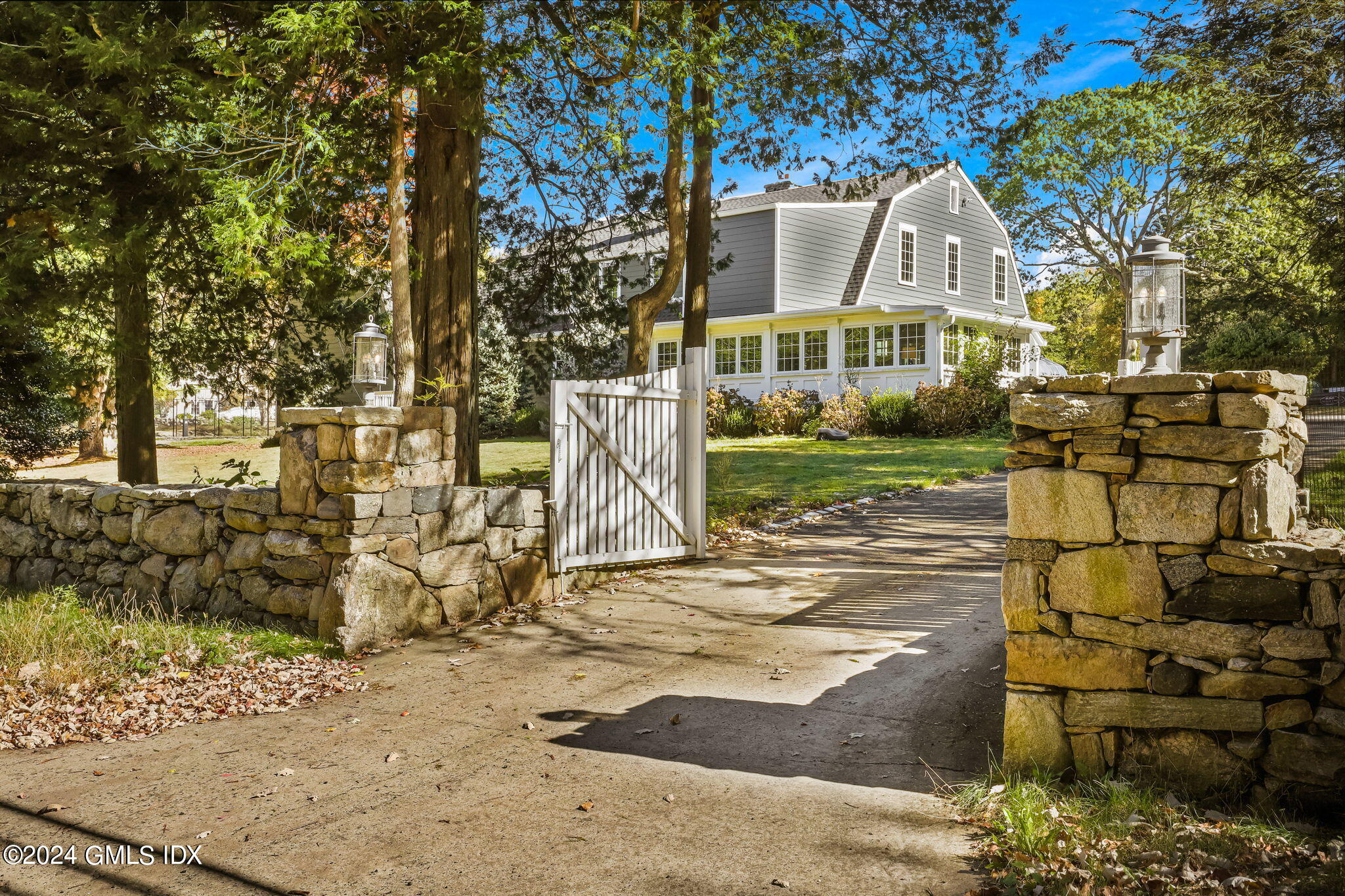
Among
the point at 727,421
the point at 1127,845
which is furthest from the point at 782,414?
the point at 1127,845

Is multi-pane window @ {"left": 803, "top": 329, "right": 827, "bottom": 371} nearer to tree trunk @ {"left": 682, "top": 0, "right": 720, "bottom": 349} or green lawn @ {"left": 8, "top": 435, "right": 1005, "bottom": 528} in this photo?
green lawn @ {"left": 8, "top": 435, "right": 1005, "bottom": 528}

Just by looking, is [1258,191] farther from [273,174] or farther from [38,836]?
[38,836]

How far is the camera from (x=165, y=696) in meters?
5.07

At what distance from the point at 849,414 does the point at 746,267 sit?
5.68 meters

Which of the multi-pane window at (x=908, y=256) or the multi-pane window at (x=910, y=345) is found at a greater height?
the multi-pane window at (x=908, y=256)

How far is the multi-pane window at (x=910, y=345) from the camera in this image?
22.3 meters

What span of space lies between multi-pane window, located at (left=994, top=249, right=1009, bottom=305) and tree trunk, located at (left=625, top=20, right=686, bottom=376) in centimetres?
2070

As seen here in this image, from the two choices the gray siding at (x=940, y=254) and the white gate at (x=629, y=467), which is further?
the gray siding at (x=940, y=254)

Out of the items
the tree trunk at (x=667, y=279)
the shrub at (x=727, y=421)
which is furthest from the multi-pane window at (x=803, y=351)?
the tree trunk at (x=667, y=279)

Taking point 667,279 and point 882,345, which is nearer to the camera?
point 667,279

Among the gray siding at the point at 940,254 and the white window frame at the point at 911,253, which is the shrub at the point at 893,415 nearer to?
the gray siding at the point at 940,254

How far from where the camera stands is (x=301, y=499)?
20.5 feet

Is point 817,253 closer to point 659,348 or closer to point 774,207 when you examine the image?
point 774,207

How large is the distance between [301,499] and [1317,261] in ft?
34.2
